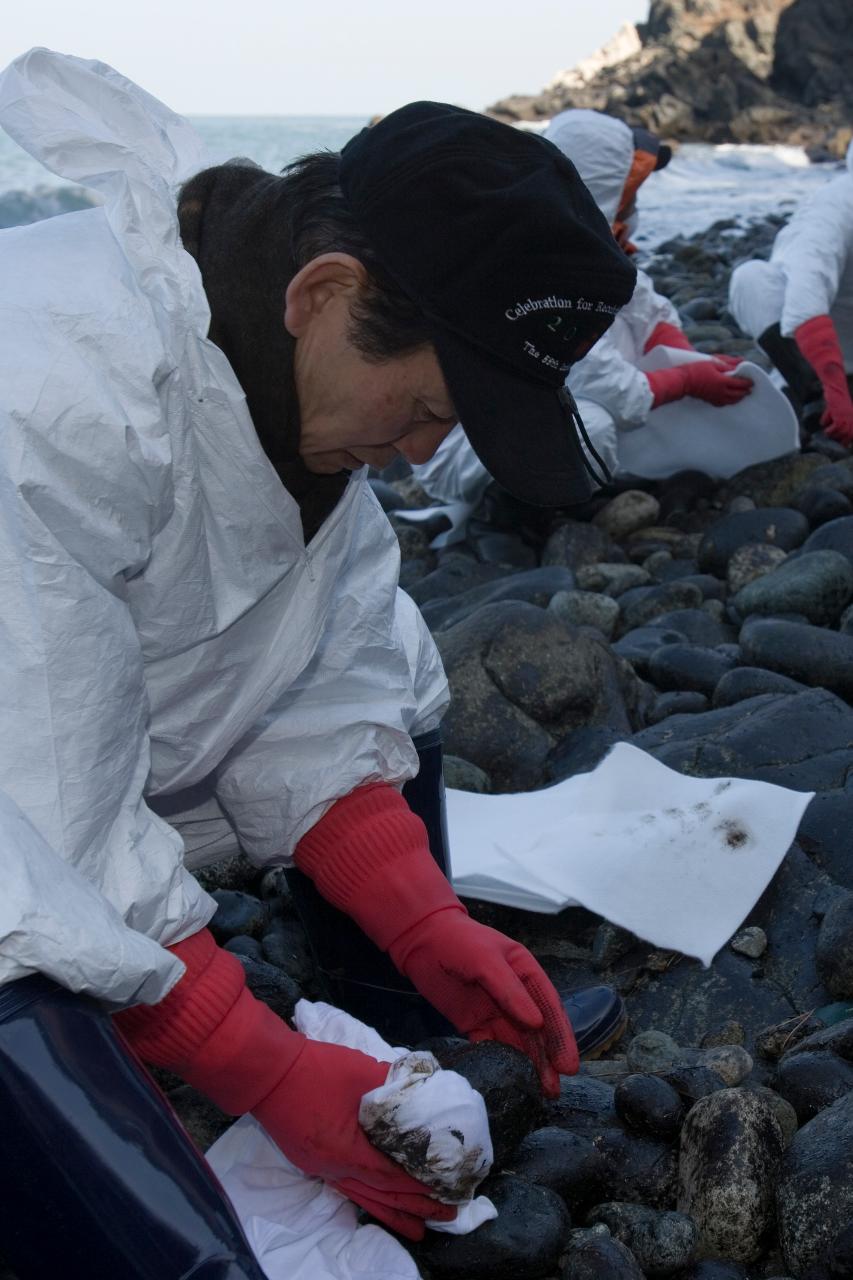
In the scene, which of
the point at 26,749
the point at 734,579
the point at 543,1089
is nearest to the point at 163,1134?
the point at 26,749

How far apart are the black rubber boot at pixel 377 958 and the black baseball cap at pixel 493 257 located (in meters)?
0.80

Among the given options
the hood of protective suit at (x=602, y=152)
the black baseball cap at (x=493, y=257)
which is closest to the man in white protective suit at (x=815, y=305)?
the hood of protective suit at (x=602, y=152)

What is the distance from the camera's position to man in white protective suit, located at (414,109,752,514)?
16.0ft

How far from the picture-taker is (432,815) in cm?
246

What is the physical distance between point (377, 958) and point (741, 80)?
40631 mm

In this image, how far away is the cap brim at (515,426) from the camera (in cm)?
170

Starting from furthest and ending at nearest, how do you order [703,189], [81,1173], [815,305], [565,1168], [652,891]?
1. [703,189]
2. [815,305]
3. [652,891]
4. [565,1168]
5. [81,1173]

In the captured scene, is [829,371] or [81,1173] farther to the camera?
[829,371]

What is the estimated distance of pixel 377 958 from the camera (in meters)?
2.35

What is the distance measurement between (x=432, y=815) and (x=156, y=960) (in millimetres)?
1024

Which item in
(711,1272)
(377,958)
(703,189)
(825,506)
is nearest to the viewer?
(711,1272)

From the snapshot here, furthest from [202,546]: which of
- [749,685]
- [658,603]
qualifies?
[658,603]

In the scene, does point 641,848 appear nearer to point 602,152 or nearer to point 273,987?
point 273,987

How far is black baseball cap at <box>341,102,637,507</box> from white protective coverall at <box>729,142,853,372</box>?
3773 millimetres
